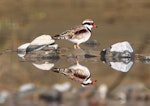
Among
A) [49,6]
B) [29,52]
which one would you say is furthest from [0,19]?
[29,52]

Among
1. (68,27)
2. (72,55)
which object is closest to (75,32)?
(72,55)

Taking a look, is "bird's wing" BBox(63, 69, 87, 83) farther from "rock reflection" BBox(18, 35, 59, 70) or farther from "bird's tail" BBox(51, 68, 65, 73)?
"rock reflection" BBox(18, 35, 59, 70)

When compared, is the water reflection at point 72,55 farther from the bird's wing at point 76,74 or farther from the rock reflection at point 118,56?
the bird's wing at point 76,74

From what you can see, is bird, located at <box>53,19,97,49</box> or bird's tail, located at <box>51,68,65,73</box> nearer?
bird's tail, located at <box>51,68,65,73</box>

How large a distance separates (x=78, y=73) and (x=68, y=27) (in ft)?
10.4

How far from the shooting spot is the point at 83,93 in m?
3.83

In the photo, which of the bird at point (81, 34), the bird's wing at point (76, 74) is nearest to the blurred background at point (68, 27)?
the bird's wing at point (76, 74)

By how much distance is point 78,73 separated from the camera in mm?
3891

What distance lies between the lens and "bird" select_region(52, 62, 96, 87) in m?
3.83

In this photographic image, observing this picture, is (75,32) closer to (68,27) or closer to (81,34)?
(81,34)

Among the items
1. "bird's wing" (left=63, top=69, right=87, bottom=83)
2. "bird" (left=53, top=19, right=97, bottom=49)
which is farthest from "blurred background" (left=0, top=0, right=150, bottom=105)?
"bird" (left=53, top=19, right=97, bottom=49)

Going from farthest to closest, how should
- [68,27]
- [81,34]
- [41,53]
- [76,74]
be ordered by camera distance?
[68,27] → [41,53] → [81,34] → [76,74]

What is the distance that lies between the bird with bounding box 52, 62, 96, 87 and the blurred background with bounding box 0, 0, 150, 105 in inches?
1.4

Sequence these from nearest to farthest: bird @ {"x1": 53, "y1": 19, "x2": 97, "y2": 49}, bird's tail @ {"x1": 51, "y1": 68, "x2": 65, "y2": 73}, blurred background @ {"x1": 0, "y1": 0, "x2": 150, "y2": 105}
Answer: bird's tail @ {"x1": 51, "y1": 68, "x2": 65, "y2": 73} → blurred background @ {"x1": 0, "y1": 0, "x2": 150, "y2": 105} → bird @ {"x1": 53, "y1": 19, "x2": 97, "y2": 49}
